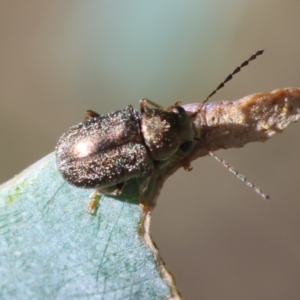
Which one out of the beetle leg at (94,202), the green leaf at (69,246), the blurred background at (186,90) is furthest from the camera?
the blurred background at (186,90)

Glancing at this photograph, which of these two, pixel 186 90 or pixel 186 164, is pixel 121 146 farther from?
pixel 186 90

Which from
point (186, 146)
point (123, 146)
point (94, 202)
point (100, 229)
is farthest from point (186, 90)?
point (100, 229)

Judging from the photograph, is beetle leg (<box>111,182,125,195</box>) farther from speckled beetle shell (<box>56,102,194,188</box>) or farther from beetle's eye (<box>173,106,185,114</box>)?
beetle's eye (<box>173,106,185,114</box>)

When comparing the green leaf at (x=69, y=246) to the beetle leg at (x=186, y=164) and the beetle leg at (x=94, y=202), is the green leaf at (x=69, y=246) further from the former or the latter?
the beetle leg at (x=186, y=164)

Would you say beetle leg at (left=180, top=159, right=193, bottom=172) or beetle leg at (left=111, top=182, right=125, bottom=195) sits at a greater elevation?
beetle leg at (left=111, top=182, right=125, bottom=195)

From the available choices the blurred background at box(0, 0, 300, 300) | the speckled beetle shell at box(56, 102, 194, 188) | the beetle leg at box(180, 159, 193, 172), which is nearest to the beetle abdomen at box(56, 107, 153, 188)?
the speckled beetle shell at box(56, 102, 194, 188)

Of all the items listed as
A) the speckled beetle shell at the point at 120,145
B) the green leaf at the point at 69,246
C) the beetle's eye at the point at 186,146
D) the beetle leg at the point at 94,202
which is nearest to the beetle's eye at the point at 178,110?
the speckled beetle shell at the point at 120,145

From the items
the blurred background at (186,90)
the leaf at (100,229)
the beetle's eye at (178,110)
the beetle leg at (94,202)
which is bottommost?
the leaf at (100,229)
